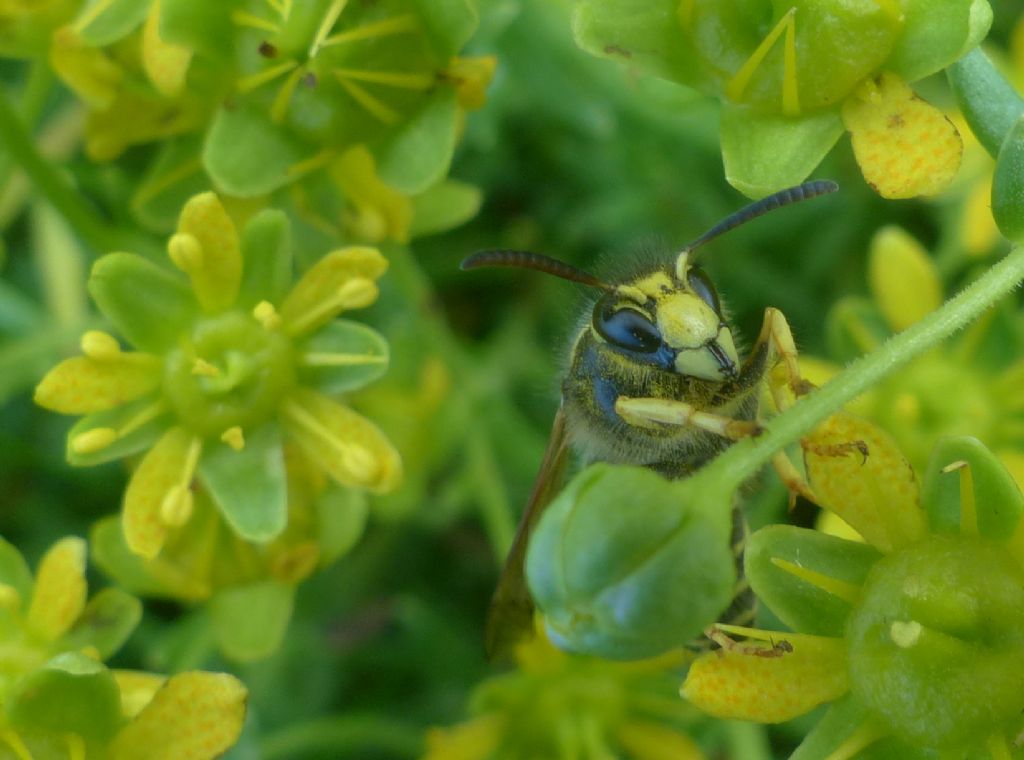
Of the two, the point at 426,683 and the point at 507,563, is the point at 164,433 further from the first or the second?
the point at 426,683

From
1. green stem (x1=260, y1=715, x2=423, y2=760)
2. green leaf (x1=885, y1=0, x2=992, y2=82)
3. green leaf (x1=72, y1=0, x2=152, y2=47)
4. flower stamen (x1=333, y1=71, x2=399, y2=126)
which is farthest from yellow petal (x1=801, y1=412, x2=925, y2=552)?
green stem (x1=260, y1=715, x2=423, y2=760)

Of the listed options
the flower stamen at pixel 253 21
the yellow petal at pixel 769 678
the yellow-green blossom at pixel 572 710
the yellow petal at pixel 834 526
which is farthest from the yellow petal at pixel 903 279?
the flower stamen at pixel 253 21

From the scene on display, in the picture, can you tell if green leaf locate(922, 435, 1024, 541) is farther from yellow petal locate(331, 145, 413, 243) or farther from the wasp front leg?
yellow petal locate(331, 145, 413, 243)

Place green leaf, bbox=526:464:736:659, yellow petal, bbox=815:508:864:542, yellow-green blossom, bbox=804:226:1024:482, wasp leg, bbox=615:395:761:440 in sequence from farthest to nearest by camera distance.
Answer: yellow-green blossom, bbox=804:226:1024:482 → yellow petal, bbox=815:508:864:542 → wasp leg, bbox=615:395:761:440 → green leaf, bbox=526:464:736:659

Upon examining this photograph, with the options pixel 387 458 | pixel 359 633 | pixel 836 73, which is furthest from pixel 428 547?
pixel 836 73

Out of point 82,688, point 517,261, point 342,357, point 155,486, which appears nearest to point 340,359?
point 342,357

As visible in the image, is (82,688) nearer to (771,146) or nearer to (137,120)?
(137,120)

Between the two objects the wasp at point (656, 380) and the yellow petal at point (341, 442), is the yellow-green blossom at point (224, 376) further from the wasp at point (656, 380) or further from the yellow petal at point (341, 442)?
the wasp at point (656, 380)
